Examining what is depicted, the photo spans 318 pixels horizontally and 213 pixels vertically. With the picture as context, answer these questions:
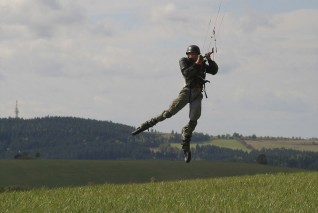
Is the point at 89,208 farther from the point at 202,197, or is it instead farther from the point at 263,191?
the point at 263,191

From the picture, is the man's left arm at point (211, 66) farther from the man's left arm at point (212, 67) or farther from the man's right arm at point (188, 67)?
the man's right arm at point (188, 67)

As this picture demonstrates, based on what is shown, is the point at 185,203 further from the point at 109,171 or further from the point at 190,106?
the point at 109,171

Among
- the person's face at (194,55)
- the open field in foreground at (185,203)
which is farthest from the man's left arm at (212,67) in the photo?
the open field in foreground at (185,203)

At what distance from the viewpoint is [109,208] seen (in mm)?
11367

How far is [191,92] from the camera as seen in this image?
16047 mm

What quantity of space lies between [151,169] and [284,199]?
11142cm

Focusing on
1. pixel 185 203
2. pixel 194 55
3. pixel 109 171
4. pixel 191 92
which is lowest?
pixel 185 203

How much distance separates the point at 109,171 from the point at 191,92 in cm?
10548

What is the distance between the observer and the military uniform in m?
15.6

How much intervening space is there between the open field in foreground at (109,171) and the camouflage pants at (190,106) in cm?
8695

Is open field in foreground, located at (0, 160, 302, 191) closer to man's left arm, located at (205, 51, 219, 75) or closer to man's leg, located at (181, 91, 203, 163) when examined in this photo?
man's leg, located at (181, 91, 203, 163)

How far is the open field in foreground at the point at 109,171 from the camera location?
108312mm

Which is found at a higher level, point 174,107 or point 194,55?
point 194,55

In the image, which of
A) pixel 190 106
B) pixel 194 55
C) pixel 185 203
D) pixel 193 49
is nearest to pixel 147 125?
pixel 190 106
